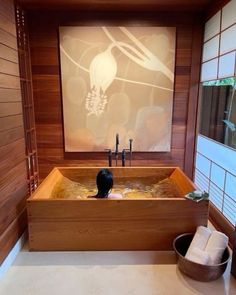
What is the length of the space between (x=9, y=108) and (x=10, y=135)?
0.23m

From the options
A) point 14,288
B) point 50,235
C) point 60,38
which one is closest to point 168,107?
point 60,38

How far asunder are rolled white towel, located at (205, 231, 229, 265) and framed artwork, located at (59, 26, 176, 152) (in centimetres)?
156

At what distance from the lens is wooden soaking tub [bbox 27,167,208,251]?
2037mm

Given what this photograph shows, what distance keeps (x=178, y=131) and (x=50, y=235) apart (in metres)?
2.08

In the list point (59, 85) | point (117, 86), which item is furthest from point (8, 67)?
point (117, 86)

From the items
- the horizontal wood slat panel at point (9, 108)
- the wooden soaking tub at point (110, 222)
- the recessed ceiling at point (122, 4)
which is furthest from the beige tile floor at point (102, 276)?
the recessed ceiling at point (122, 4)

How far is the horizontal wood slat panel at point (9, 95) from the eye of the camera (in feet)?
6.28

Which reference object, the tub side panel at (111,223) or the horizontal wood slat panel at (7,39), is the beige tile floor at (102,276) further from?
the horizontal wood slat panel at (7,39)

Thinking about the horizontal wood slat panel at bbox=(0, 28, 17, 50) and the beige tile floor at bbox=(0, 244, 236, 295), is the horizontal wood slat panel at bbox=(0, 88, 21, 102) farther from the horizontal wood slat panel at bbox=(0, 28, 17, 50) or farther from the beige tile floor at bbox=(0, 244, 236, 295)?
the beige tile floor at bbox=(0, 244, 236, 295)

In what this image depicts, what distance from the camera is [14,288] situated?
170cm

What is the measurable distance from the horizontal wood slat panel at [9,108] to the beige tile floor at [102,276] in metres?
1.22

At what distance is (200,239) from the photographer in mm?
1896

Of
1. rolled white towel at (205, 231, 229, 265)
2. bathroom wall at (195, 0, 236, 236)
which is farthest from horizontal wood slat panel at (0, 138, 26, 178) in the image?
bathroom wall at (195, 0, 236, 236)

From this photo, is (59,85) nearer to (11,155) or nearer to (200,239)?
(11,155)
